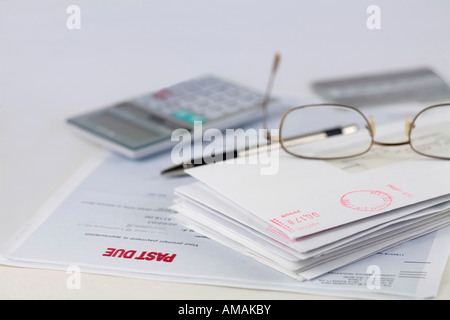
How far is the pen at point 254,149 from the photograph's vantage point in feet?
2.55

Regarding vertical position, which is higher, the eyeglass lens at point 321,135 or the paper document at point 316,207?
the eyeglass lens at point 321,135

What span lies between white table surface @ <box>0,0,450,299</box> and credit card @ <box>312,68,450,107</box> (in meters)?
0.03

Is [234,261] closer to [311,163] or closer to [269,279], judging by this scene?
[269,279]

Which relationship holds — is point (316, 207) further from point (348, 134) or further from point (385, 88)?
point (385, 88)

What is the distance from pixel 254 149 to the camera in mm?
776

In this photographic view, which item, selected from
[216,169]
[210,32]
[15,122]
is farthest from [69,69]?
[216,169]

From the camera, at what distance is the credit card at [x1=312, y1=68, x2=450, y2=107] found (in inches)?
42.4

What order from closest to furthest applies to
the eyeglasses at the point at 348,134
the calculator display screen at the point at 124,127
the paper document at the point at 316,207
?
1. the paper document at the point at 316,207
2. the eyeglasses at the point at 348,134
3. the calculator display screen at the point at 124,127

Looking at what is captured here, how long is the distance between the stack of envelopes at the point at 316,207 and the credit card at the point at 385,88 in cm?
35

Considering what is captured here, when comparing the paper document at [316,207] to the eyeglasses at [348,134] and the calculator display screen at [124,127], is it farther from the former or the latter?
the calculator display screen at [124,127]

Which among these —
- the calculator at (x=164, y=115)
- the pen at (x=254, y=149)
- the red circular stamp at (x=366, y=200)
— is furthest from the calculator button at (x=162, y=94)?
→ the red circular stamp at (x=366, y=200)

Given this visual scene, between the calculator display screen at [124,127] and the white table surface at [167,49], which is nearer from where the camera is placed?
the calculator display screen at [124,127]

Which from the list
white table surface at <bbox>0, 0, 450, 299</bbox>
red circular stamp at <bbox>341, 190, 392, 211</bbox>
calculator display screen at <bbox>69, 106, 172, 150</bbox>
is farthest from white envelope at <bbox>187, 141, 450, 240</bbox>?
white table surface at <bbox>0, 0, 450, 299</bbox>

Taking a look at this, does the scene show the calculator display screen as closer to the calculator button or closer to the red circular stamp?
the calculator button
